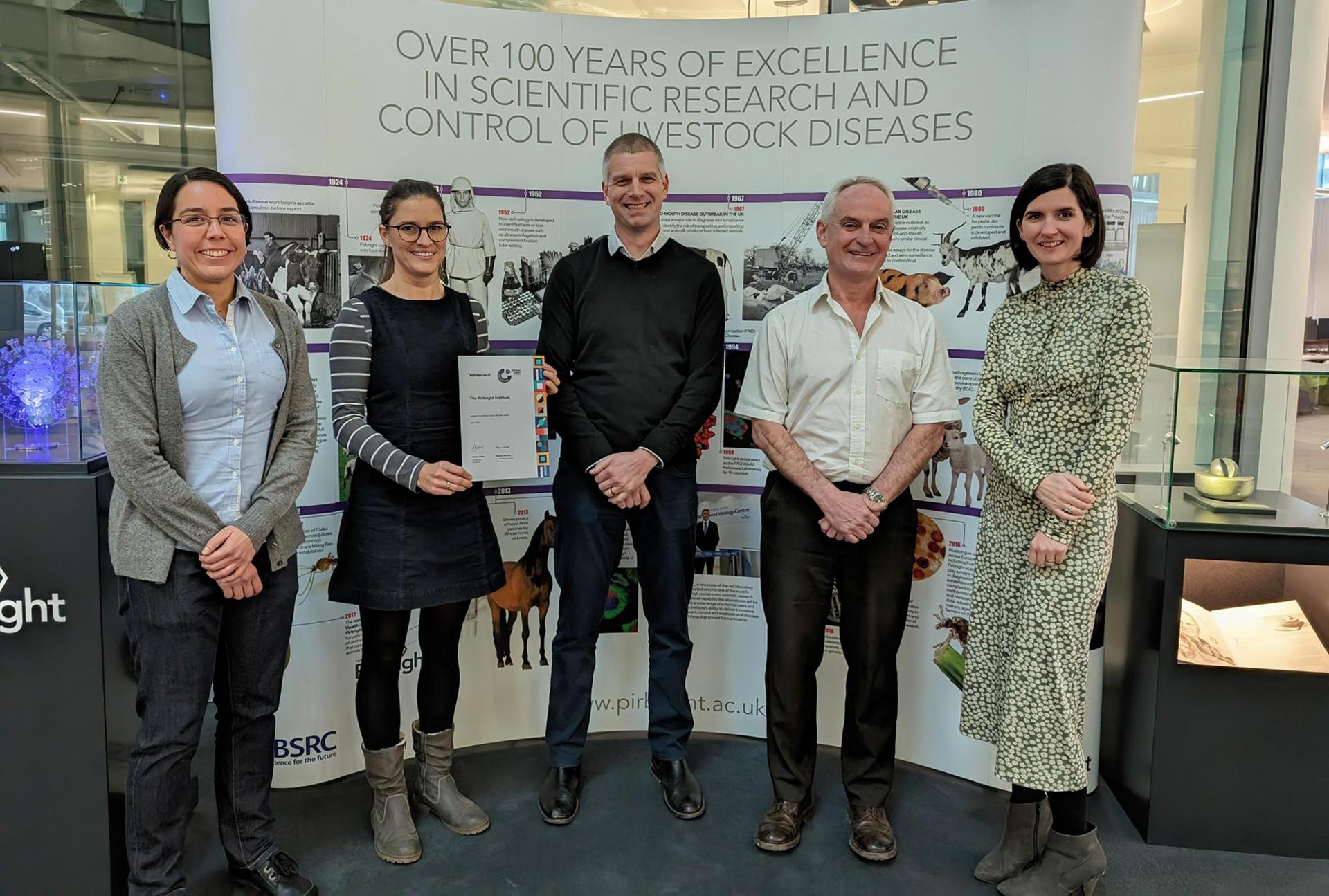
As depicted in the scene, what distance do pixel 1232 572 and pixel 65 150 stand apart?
521 centimetres

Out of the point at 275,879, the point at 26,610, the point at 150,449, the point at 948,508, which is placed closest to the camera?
the point at 150,449

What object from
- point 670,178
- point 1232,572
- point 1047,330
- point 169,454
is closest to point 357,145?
point 670,178

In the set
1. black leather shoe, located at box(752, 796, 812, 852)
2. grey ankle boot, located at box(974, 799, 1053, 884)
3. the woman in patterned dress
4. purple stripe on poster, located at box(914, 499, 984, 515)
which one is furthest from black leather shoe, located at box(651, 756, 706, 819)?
purple stripe on poster, located at box(914, 499, 984, 515)

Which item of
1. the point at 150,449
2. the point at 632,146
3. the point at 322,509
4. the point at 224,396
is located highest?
the point at 632,146

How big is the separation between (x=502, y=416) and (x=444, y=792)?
129 cm

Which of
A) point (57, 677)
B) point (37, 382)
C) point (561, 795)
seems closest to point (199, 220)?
point (37, 382)

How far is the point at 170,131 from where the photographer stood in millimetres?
4379

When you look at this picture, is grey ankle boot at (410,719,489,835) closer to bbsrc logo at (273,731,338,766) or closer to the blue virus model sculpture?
bbsrc logo at (273,731,338,766)

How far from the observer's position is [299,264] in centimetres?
321

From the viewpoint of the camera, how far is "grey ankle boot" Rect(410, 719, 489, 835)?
306cm

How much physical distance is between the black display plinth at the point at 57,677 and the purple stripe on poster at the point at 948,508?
2.59m

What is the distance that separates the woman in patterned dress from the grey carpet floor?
36 cm

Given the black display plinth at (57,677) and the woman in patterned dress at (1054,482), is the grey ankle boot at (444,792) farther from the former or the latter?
the woman in patterned dress at (1054,482)

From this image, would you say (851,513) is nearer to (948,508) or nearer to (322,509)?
(948,508)
